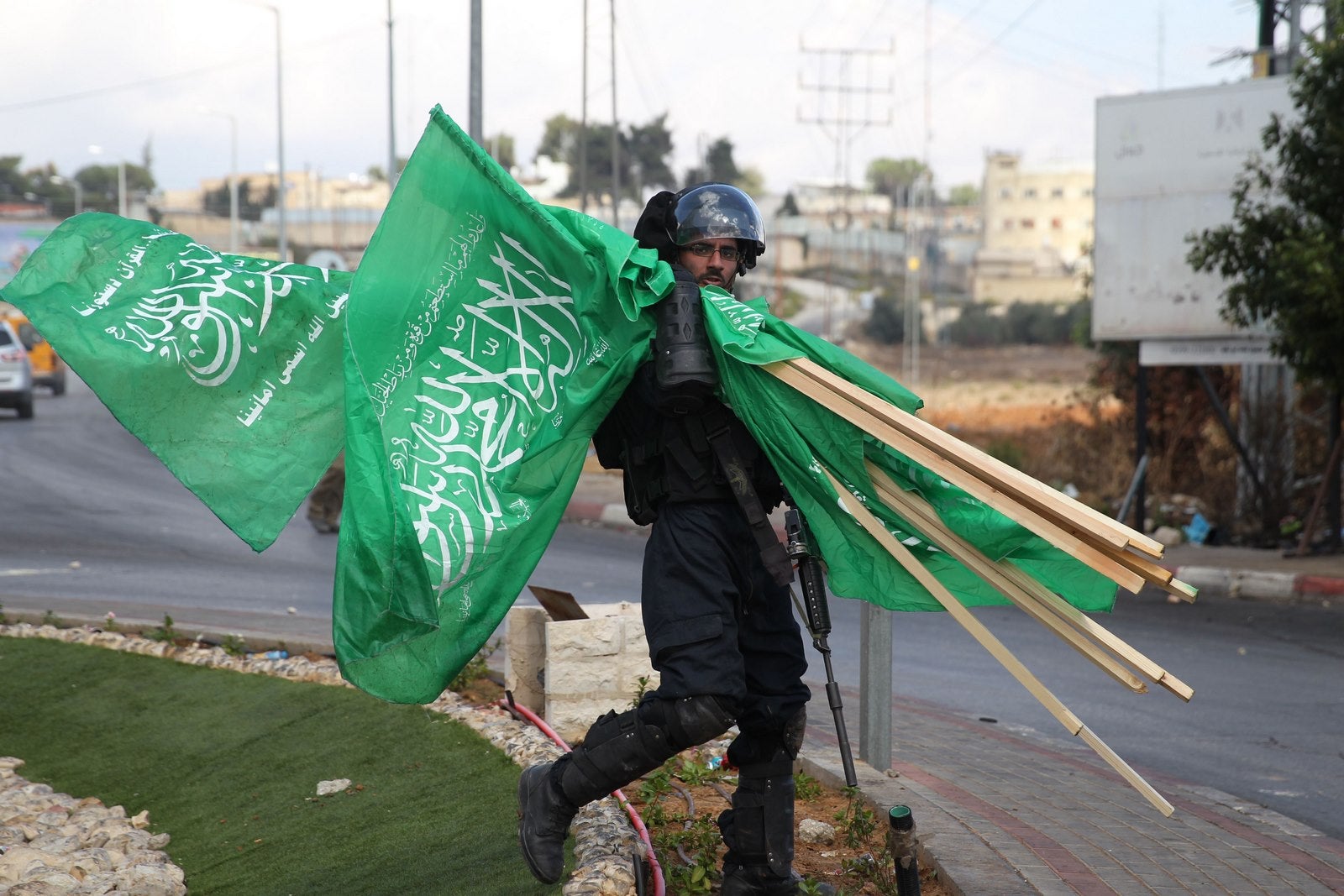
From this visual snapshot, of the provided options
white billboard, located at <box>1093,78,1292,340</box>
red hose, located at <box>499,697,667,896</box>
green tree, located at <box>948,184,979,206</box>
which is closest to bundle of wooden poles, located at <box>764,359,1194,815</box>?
red hose, located at <box>499,697,667,896</box>

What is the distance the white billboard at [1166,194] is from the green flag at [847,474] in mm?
12123

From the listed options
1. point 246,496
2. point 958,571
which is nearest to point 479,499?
point 246,496

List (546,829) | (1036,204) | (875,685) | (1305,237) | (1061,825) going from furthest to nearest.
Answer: (1036,204), (1305,237), (875,685), (1061,825), (546,829)

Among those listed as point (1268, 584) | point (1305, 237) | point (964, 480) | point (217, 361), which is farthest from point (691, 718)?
point (1305, 237)

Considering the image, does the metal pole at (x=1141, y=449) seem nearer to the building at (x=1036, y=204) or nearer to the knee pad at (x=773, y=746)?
the knee pad at (x=773, y=746)

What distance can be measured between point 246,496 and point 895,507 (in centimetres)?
192

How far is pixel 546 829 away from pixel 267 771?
106 inches

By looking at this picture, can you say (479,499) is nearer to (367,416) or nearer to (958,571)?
(367,416)

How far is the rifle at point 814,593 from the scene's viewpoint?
3.99 meters

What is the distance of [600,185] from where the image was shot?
81750 millimetres

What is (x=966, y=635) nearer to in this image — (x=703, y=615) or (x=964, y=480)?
(x=703, y=615)

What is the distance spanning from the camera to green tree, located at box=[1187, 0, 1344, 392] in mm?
12391

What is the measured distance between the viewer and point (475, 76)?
1853 centimetres

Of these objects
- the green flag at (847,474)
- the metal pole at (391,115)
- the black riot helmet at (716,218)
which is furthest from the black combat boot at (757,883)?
the metal pole at (391,115)
